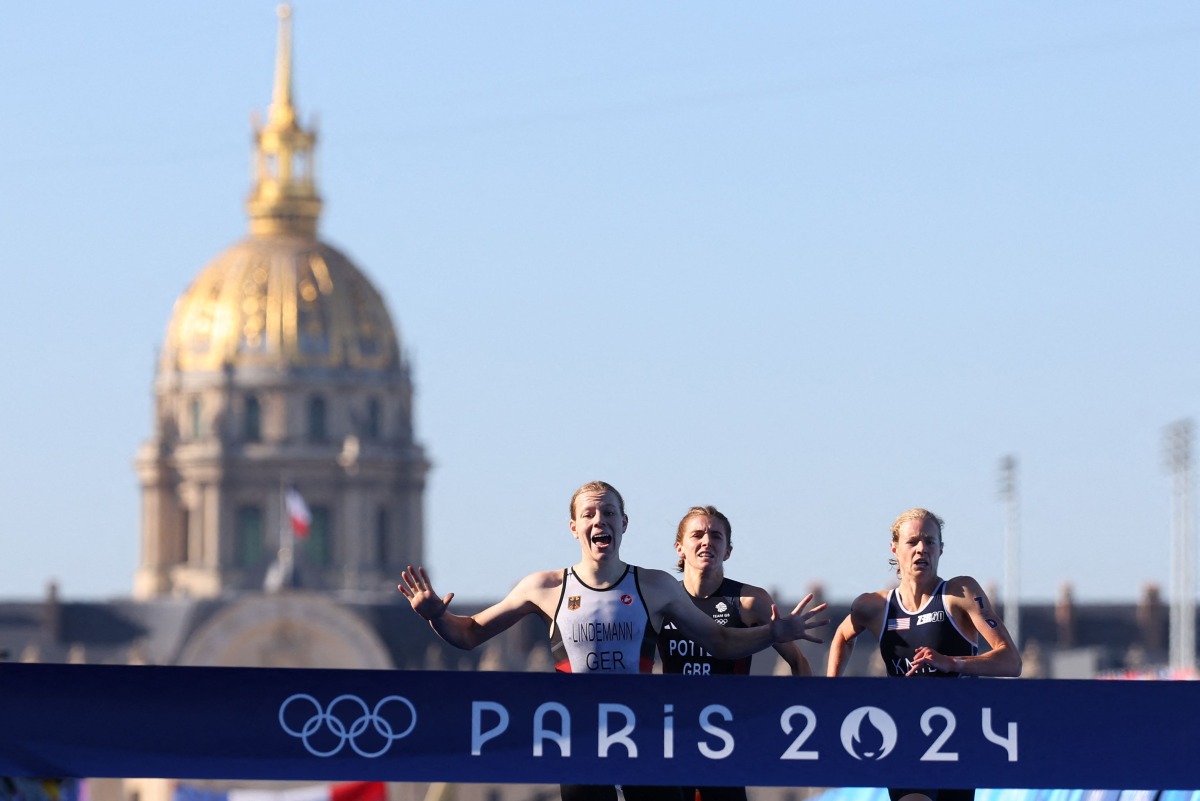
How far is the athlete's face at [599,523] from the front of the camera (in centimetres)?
1268

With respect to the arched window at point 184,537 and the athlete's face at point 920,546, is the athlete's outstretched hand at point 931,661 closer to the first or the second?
the athlete's face at point 920,546

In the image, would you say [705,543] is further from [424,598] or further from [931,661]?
[424,598]

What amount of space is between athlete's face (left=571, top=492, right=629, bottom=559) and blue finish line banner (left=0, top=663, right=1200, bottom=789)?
474mm

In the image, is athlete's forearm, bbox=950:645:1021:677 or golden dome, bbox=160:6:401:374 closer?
athlete's forearm, bbox=950:645:1021:677

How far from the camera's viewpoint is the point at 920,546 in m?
13.1

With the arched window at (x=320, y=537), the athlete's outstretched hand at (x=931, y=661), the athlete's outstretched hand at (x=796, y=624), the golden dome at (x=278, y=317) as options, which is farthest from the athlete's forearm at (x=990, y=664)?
the golden dome at (x=278, y=317)

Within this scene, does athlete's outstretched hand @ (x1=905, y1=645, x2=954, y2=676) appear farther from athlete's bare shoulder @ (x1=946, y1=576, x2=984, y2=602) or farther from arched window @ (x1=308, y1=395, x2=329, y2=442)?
arched window @ (x1=308, y1=395, x2=329, y2=442)

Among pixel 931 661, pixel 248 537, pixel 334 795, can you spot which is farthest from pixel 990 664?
pixel 248 537

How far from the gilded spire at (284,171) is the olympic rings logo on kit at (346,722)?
489 feet

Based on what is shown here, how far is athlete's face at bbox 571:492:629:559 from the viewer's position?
1268 cm

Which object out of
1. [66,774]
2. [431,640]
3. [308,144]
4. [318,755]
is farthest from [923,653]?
[308,144]

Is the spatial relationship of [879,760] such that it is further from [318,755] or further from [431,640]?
[431,640]

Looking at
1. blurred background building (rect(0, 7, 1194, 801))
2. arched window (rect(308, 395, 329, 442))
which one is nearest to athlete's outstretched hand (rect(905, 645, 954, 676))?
blurred background building (rect(0, 7, 1194, 801))

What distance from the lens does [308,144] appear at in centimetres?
16825
